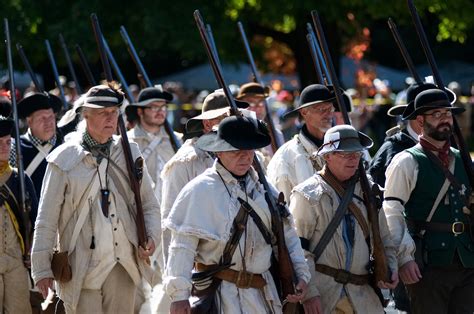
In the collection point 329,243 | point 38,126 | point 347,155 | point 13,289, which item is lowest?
point 329,243

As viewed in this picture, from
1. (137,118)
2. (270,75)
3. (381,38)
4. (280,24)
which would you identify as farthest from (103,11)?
(381,38)

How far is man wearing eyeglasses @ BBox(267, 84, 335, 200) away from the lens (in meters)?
8.88

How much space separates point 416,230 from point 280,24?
721 inches

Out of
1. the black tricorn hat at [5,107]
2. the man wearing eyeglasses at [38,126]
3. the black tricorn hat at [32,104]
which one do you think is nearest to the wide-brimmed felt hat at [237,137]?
the black tricorn hat at [5,107]

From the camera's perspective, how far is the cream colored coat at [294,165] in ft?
29.0

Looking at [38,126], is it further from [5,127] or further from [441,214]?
[441,214]

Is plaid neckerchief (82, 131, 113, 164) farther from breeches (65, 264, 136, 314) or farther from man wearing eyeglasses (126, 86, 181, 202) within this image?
man wearing eyeglasses (126, 86, 181, 202)

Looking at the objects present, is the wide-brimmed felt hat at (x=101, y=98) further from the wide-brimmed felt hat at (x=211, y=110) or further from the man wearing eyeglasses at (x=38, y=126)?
the man wearing eyeglasses at (x=38, y=126)

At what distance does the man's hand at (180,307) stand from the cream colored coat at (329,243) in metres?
1.00

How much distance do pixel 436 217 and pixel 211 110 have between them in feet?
6.34

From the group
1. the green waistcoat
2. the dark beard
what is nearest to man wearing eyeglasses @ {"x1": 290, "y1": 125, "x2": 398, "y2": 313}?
the green waistcoat

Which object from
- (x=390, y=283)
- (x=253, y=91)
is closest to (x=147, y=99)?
(x=253, y=91)

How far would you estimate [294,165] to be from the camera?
889cm

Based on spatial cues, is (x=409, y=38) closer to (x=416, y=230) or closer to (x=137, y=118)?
(x=137, y=118)
